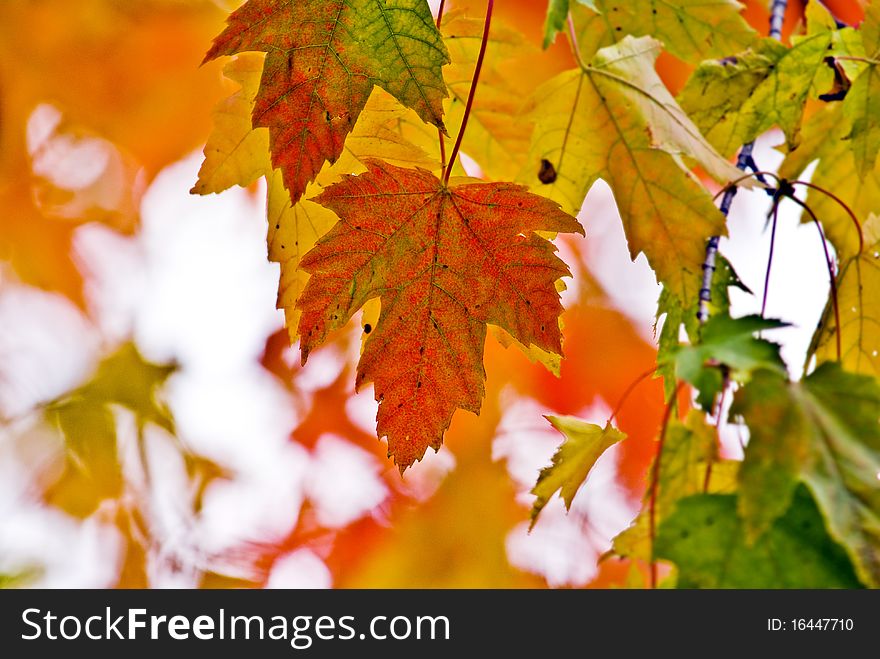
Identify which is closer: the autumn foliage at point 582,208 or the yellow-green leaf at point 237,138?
the autumn foliage at point 582,208

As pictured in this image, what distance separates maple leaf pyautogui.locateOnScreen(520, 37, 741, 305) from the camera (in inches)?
31.5

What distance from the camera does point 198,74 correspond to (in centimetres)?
217

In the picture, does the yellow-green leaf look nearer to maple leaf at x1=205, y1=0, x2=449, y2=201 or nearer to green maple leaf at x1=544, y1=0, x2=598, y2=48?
maple leaf at x1=205, y1=0, x2=449, y2=201

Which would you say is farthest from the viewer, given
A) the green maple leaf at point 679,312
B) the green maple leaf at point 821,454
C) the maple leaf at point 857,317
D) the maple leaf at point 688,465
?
the maple leaf at point 857,317

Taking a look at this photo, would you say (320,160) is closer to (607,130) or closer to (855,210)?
(607,130)

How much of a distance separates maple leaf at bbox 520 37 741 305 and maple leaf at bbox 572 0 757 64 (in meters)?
0.10

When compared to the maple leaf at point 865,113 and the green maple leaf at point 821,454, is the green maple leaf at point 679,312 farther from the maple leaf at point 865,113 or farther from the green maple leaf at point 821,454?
the green maple leaf at point 821,454

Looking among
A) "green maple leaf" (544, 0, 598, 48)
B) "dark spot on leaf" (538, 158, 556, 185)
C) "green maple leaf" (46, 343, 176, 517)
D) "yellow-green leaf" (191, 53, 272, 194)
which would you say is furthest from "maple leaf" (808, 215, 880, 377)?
"green maple leaf" (46, 343, 176, 517)

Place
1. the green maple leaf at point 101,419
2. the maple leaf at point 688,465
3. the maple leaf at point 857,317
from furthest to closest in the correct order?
1. the green maple leaf at point 101,419
2. the maple leaf at point 857,317
3. the maple leaf at point 688,465

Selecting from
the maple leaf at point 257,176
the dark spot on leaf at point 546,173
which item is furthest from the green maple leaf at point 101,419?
the dark spot on leaf at point 546,173

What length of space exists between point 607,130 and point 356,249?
39 centimetres

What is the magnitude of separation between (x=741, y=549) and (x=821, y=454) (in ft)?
0.30

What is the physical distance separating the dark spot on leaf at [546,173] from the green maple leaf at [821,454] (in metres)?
0.49

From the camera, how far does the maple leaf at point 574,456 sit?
76cm
